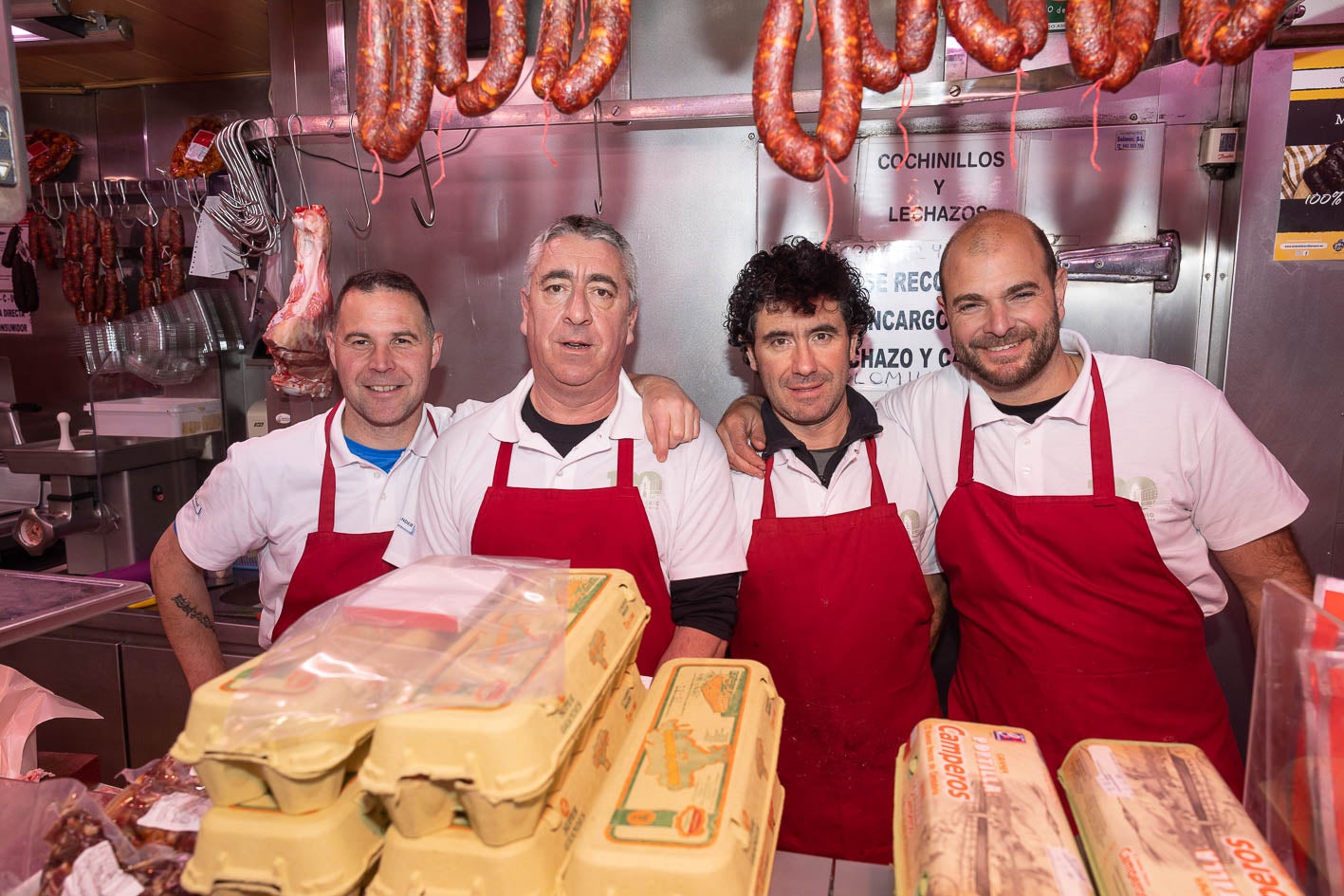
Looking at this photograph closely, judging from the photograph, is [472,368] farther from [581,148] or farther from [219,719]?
[219,719]

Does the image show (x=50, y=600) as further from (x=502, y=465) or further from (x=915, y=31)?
(x=915, y=31)

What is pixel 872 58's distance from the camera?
1.93 metres

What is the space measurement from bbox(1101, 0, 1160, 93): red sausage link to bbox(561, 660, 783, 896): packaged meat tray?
5.15ft

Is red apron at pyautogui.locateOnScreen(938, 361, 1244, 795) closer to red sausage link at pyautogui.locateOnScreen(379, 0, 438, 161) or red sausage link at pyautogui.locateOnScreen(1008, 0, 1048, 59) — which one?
red sausage link at pyautogui.locateOnScreen(1008, 0, 1048, 59)

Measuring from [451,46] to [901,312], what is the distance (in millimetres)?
2164

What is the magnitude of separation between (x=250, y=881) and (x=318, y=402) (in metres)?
3.02

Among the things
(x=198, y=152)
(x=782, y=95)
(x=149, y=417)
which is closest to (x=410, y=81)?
(x=782, y=95)

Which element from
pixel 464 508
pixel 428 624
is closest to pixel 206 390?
pixel 464 508

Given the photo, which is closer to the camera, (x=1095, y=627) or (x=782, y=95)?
(x=782, y=95)

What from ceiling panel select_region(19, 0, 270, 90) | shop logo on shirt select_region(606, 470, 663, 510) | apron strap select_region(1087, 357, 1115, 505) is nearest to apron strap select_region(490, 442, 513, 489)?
shop logo on shirt select_region(606, 470, 663, 510)

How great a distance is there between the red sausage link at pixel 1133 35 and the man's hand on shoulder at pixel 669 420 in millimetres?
1351

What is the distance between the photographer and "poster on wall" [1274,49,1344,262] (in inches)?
113

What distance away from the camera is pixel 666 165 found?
3.70 metres

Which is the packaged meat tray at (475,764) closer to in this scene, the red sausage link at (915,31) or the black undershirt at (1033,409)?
the red sausage link at (915,31)
